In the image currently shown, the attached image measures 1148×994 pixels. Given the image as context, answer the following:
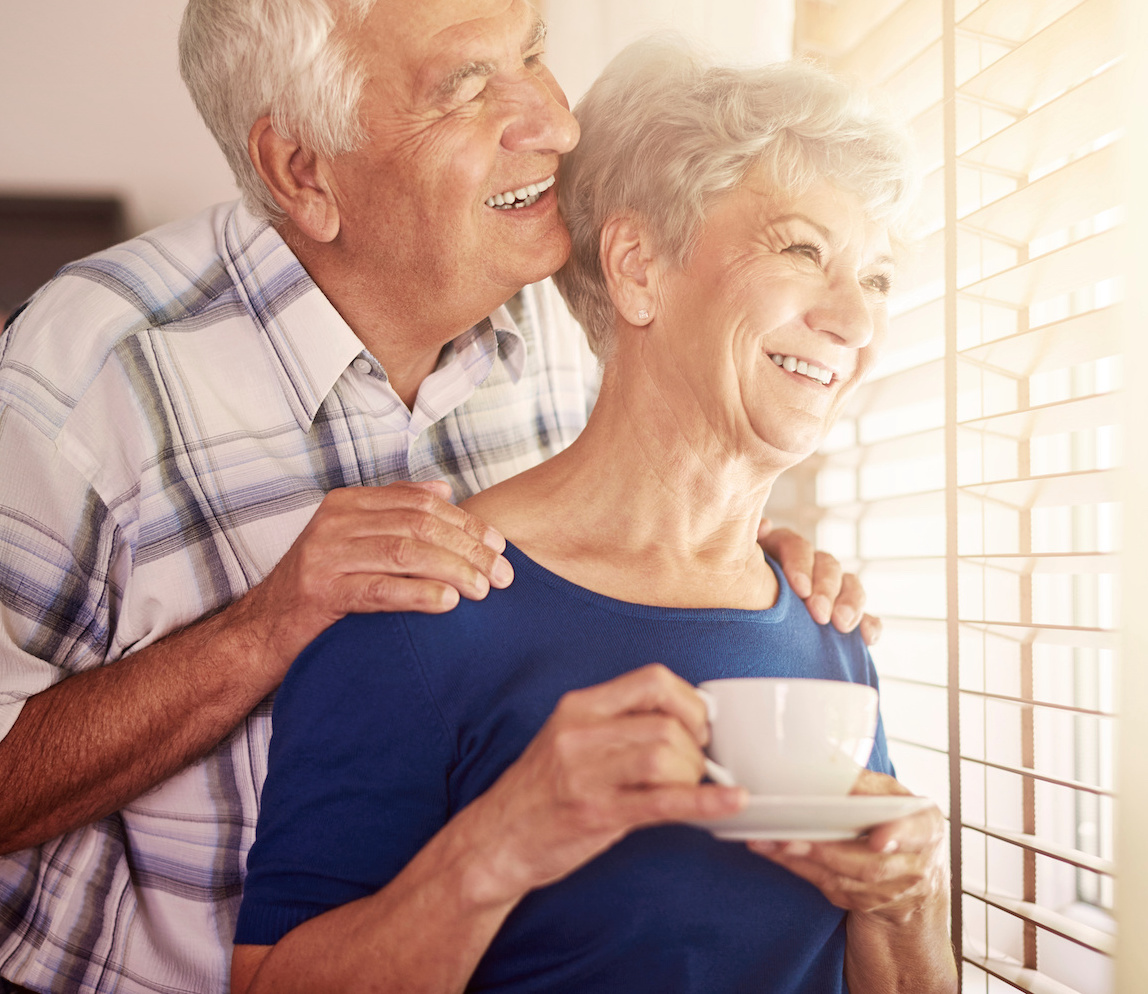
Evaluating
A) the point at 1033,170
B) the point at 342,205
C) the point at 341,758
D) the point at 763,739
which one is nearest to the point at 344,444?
the point at 342,205

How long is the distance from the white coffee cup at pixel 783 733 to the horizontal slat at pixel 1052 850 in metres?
0.37

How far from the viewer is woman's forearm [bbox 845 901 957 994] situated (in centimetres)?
89

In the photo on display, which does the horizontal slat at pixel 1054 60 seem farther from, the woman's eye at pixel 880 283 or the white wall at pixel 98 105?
the white wall at pixel 98 105

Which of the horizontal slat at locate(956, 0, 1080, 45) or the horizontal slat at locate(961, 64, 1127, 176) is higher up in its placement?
the horizontal slat at locate(956, 0, 1080, 45)

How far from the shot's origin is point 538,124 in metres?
1.09

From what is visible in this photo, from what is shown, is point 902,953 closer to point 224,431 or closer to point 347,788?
point 347,788

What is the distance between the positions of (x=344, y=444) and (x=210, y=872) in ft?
2.00

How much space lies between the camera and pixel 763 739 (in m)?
0.61

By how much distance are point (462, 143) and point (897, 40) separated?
601mm

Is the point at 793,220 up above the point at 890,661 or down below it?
above

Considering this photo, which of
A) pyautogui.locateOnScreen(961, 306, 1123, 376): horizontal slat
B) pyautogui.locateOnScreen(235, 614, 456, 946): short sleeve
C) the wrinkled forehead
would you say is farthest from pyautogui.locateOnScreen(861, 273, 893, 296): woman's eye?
pyautogui.locateOnScreen(235, 614, 456, 946): short sleeve

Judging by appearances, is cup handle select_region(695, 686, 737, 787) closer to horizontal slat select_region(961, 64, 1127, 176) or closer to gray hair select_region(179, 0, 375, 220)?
horizontal slat select_region(961, 64, 1127, 176)

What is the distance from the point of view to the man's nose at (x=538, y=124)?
1.08 metres

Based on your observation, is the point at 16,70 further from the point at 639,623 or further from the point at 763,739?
the point at 763,739
